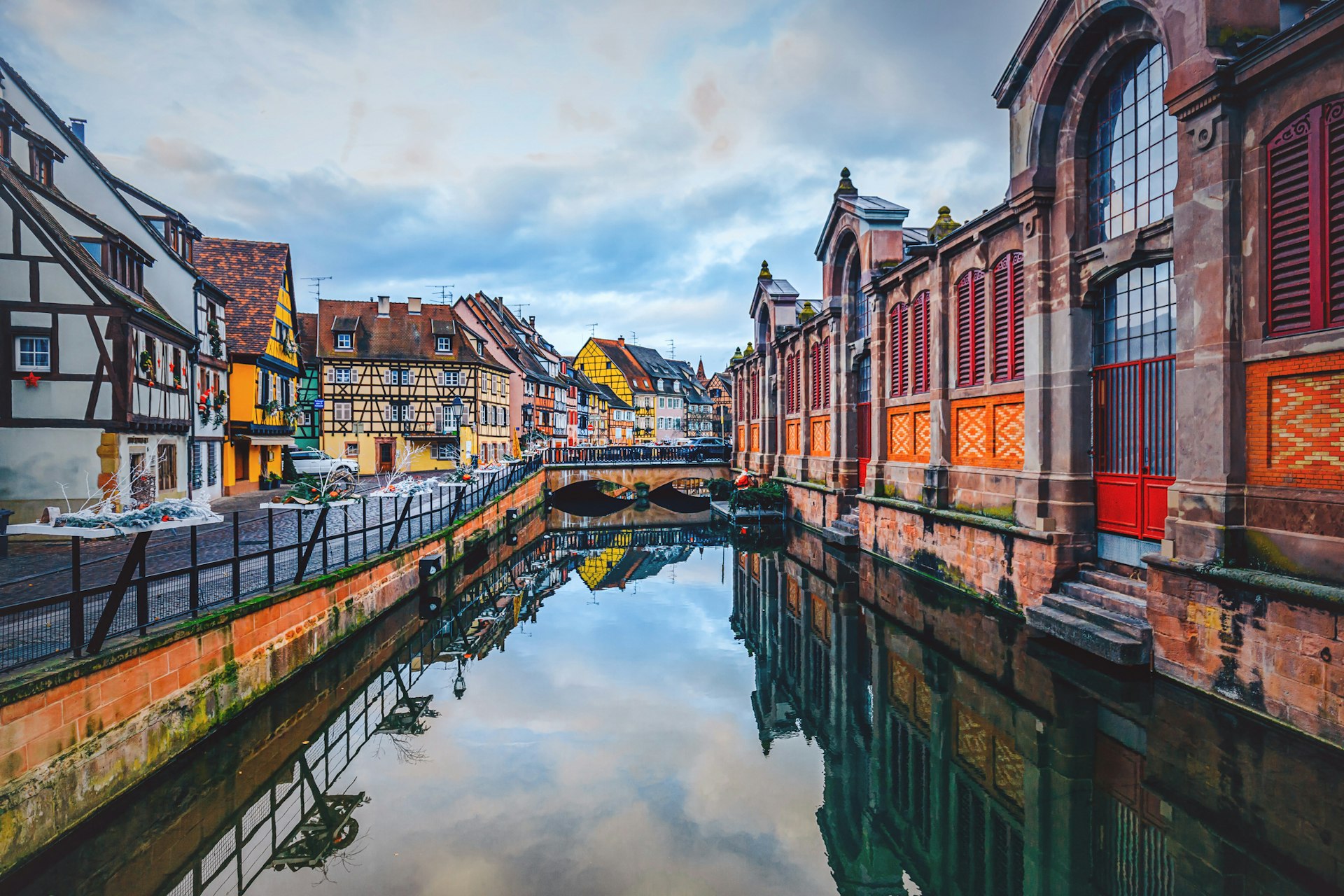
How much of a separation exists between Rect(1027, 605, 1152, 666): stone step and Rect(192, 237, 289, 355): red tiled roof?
88.6ft

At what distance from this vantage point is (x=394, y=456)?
41.1 metres

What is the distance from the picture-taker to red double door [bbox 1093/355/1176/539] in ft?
33.0

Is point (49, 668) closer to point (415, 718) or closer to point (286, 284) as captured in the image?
point (415, 718)

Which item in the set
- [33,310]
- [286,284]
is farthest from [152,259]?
[286,284]

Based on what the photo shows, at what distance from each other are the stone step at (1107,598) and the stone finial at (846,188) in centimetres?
1572

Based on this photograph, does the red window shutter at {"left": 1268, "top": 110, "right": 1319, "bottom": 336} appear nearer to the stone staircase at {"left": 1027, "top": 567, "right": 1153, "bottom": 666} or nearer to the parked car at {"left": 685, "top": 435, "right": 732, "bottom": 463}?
the stone staircase at {"left": 1027, "top": 567, "right": 1153, "bottom": 666}

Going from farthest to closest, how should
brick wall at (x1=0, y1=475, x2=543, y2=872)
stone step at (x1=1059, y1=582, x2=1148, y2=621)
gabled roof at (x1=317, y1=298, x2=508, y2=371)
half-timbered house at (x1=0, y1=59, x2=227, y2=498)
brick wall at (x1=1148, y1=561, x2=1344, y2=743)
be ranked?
1. gabled roof at (x1=317, y1=298, x2=508, y2=371)
2. half-timbered house at (x1=0, y1=59, x2=227, y2=498)
3. stone step at (x1=1059, y1=582, x2=1148, y2=621)
4. brick wall at (x1=1148, y1=561, x2=1344, y2=743)
5. brick wall at (x1=0, y1=475, x2=543, y2=872)

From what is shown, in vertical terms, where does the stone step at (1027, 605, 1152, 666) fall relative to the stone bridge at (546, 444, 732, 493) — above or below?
below

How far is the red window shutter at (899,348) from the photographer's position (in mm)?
19172

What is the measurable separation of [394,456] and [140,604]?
116 feet

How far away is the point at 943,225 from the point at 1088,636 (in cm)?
1042

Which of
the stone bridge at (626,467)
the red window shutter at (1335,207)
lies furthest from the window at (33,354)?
the stone bridge at (626,467)

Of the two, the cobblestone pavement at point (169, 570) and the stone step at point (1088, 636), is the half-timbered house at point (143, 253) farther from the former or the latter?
the stone step at point (1088, 636)

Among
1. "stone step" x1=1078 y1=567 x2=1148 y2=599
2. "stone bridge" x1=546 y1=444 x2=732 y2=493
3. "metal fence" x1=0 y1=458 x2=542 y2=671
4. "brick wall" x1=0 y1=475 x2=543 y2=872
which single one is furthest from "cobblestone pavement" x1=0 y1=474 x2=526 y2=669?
"stone bridge" x1=546 y1=444 x2=732 y2=493
